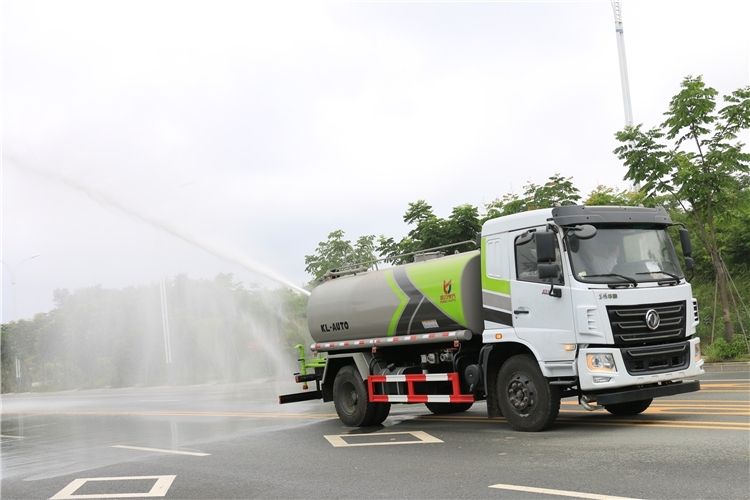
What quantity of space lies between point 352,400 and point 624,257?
5.81m

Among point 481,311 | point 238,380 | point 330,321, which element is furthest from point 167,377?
point 481,311

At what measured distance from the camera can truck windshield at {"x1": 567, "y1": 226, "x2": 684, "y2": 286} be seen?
9.98 m

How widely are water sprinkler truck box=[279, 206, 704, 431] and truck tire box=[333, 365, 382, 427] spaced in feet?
1.78

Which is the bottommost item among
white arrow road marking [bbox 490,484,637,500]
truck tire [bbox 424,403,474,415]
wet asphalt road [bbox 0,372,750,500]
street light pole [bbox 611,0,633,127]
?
truck tire [bbox 424,403,474,415]

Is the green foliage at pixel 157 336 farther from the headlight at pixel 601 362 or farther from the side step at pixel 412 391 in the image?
the headlight at pixel 601 362

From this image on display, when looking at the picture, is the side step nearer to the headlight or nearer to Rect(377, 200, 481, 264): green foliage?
the headlight

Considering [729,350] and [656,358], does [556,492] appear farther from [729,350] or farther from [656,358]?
[729,350]

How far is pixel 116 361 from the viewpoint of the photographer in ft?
171

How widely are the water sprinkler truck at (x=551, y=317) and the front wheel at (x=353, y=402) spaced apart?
54 cm

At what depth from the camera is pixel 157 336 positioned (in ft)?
158

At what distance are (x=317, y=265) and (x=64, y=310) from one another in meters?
30.7

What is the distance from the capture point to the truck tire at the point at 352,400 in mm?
13281

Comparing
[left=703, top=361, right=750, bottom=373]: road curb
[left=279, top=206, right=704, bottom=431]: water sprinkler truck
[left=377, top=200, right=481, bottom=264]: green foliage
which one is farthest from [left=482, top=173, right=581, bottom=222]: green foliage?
[left=279, top=206, right=704, bottom=431]: water sprinkler truck

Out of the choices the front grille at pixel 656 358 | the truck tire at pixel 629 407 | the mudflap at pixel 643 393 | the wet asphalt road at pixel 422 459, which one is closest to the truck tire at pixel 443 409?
the wet asphalt road at pixel 422 459
